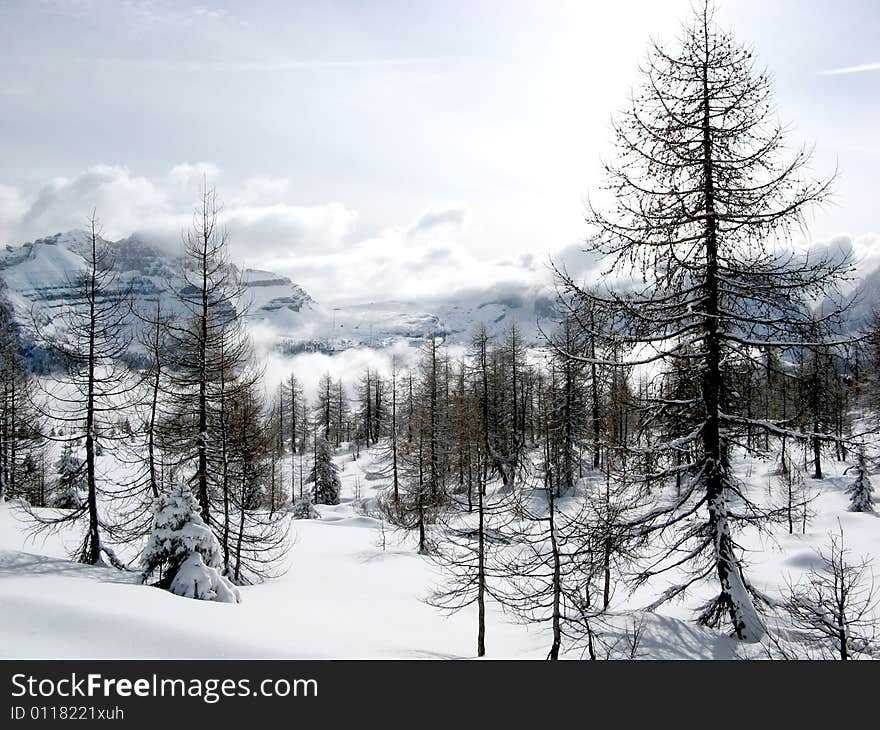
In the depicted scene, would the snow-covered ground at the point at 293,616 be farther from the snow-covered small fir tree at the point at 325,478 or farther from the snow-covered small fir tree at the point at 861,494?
the snow-covered small fir tree at the point at 325,478

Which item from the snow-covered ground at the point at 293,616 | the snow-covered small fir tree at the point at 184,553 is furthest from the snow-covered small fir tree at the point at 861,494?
the snow-covered small fir tree at the point at 184,553

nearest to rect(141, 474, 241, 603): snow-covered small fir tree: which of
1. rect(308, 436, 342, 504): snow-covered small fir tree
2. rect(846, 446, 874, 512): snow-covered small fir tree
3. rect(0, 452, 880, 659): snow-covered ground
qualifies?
rect(0, 452, 880, 659): snow-covered ground

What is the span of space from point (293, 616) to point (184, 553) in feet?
11.0

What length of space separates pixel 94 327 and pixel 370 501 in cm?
3794

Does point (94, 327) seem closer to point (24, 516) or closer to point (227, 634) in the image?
point (227, 634)

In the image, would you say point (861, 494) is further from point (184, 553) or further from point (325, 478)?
point (325, 478)

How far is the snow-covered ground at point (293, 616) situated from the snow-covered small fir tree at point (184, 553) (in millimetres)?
689

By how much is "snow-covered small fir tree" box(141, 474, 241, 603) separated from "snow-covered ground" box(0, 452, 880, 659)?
2.26 ft

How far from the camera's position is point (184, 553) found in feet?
38.4

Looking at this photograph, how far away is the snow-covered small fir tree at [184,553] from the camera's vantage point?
36.3ft

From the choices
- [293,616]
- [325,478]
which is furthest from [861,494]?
[325,478]

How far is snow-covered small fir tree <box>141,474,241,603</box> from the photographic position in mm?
11055

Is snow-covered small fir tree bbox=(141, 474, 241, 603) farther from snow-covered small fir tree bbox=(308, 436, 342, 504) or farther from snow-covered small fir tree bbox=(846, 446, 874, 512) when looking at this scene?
snow-covered small fir tree bbox=(308, 436, 342, 504)

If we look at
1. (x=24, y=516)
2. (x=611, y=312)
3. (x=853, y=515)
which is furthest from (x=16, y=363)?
(x=853, y=515)
